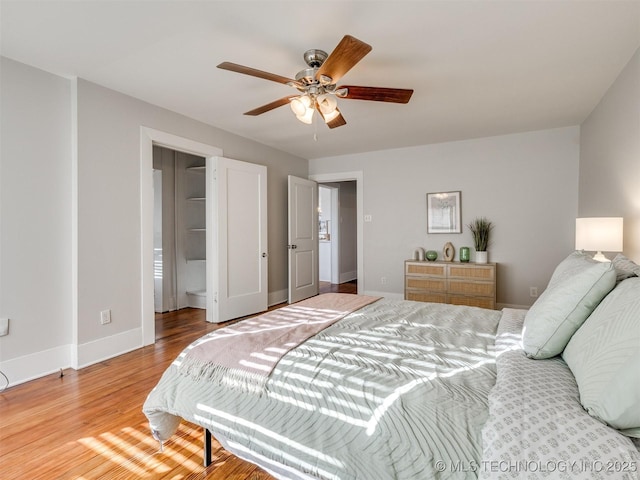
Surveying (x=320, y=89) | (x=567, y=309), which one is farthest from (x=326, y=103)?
(x=567, y=309)

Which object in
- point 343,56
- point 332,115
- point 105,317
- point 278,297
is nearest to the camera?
point 343,56

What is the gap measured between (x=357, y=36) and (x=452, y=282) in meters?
3.21

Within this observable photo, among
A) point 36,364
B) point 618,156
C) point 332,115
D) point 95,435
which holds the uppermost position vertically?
point 332,115

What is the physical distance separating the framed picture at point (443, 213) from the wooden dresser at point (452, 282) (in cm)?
62

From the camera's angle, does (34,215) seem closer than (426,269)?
Yes

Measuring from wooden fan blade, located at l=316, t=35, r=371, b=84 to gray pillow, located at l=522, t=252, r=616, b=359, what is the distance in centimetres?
143

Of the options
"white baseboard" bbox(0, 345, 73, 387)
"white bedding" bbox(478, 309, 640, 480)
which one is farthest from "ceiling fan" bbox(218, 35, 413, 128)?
"white baseboard" bbox(0, 345, 73, 387)

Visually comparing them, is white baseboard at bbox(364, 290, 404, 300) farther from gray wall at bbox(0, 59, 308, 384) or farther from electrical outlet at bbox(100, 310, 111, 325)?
electrical outlet at bbox(100, 310, 111, 325)

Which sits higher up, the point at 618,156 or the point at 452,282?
the point at 618,156

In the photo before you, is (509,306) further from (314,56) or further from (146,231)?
(146,231)

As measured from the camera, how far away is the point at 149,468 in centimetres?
152

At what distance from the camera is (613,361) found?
2.81ft

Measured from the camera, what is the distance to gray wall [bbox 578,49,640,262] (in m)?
2.23

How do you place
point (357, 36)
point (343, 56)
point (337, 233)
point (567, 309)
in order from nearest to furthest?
point (567, 309) < point (343, 56) < point (357, 36) < point (337, 233)
